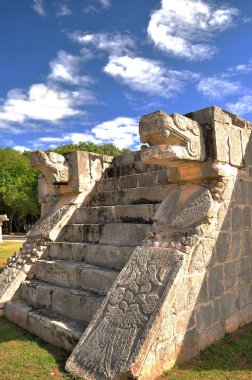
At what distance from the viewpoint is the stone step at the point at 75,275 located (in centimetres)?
425

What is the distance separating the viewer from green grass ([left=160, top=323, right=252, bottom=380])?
311 cm

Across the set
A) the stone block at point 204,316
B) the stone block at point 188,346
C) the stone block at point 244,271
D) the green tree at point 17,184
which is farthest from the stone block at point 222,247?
the green tree at point 17,184

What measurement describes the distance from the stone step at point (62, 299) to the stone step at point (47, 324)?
8cm

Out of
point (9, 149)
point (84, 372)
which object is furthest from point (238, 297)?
point (9, 149)

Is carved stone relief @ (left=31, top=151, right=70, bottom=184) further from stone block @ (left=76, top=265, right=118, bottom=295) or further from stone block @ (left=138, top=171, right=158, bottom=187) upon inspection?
stone block @ (left=76, top=265, right=118, bottom=295)

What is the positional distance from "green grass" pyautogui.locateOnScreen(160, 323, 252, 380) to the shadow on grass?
3.57 ft

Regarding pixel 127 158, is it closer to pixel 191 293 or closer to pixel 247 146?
pixel 247 146

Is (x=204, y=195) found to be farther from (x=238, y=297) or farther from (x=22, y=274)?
(x=22, y=274)

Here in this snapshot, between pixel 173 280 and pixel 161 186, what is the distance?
7.23ft

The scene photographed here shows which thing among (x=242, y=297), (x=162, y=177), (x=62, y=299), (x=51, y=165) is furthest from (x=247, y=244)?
(x=51, y=165)

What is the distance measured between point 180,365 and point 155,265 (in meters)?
0.98

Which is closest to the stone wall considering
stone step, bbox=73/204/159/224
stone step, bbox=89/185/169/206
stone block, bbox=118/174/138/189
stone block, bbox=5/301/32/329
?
stone step, bbox=73/204/159/224

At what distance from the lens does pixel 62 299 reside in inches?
178

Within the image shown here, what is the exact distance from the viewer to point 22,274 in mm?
5598
